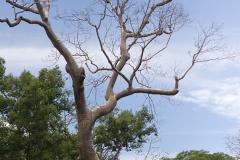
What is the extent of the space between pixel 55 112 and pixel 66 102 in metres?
1.29

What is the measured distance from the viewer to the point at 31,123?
1988 cm

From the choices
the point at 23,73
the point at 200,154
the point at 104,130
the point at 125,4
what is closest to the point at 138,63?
the point at 125,4

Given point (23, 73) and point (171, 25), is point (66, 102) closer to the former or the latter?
point (23, 73)

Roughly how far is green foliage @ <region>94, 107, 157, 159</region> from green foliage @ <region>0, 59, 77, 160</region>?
9.44ft

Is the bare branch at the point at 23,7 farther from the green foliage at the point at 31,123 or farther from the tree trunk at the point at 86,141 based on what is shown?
the green foliage at the point at 31,123

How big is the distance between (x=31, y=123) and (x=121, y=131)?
5.40m

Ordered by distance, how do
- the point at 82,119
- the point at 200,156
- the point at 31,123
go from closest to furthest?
the point at 82,119, the point at 31,123, the point at 200,156

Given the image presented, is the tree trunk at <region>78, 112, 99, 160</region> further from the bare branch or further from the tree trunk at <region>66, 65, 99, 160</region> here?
the bare branch

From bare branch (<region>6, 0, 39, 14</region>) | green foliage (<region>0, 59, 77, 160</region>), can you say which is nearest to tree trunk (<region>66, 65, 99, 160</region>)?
bare branch (<region>6, 0, 39, 14</region>)

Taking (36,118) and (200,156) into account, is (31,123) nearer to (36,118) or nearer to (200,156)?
(36,118)

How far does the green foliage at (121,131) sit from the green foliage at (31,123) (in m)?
2.88

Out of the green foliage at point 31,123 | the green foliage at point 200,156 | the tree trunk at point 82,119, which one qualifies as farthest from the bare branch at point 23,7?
the green foliage at point 200,156

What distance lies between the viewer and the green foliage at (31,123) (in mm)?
19828

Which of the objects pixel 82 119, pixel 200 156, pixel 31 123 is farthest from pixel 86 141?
pixel 200 156
